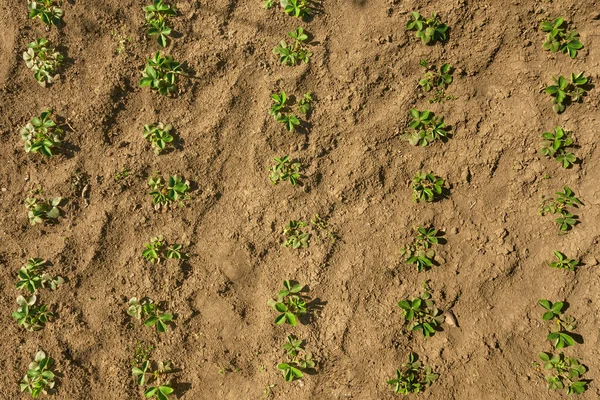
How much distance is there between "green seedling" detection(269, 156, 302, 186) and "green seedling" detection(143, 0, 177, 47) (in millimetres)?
1233

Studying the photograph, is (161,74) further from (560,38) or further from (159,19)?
(560,38)

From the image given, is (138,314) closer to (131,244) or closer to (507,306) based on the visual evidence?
(131,244)

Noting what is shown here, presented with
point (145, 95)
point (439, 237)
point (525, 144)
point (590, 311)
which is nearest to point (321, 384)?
point (439, 237)

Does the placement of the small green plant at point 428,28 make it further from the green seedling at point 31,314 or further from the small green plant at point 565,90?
the green seedling at point 31,314

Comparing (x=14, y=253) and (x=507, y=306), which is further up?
(x=14, y=253)

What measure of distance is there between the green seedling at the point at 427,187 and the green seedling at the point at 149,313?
1994mm

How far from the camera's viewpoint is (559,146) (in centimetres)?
277

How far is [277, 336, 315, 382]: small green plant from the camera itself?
9.04ft

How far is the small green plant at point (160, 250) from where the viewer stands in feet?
9.16

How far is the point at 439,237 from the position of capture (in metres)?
2.84

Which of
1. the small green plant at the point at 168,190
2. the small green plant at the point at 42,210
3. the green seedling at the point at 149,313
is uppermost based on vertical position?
the small green plant at the point at 42,210

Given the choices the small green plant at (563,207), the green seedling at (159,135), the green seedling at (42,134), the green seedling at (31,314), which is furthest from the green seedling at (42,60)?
the small green plant at (563,207)

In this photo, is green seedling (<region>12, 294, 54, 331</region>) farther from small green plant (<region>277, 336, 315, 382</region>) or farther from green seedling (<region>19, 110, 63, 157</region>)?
small green plant (<region>277, 336, 315, 382</region>)

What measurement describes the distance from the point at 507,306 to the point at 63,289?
323 cm
